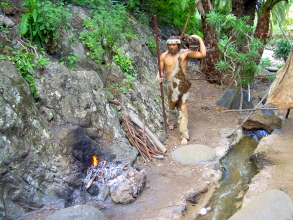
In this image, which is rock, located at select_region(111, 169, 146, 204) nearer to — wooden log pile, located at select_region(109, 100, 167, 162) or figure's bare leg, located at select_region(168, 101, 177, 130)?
wooden log pile, located at select_region(109, 100, 167, 162)

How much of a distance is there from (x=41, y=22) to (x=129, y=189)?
3.45 m

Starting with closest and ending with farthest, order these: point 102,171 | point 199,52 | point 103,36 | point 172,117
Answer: point 102,171, point 199,52, point 103,36, point 172,117

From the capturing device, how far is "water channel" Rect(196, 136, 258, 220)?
403 cm

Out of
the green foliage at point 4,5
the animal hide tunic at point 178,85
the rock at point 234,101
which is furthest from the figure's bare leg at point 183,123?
the green foliage at point 4,5

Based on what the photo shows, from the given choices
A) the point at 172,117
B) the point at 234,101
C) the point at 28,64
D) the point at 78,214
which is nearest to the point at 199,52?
the point at 172,117

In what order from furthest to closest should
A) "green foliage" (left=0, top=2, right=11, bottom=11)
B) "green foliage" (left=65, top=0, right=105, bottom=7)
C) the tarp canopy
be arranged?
"green foliage" (left=65, top=0, right=105, bottom=7)
"green foliage" (left=0, top=2, right=11, bottom=11)
the tarp canopy

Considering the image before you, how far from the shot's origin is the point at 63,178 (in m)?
4.05

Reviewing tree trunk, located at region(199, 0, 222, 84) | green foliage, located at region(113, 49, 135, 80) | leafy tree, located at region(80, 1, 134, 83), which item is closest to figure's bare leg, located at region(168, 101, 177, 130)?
green foliage, located at region(113, 49, 135, 80)

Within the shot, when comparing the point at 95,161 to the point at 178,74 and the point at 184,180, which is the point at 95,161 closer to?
the point at 184,180

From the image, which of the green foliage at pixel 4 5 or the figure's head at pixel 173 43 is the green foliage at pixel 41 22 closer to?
the green foliage at pixel 4 5

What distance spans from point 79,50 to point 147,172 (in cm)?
331

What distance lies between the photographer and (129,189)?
13.5ft

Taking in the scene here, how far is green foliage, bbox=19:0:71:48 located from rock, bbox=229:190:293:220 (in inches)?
172

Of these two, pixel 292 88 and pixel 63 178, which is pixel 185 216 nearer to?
pixel 63 178
